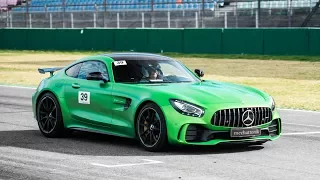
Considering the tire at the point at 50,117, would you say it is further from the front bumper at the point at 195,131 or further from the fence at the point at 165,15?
the fence at the point at 165,15

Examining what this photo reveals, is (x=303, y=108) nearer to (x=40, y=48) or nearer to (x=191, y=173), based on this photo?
(x=191, y=173)

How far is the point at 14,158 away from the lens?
31.6 feet

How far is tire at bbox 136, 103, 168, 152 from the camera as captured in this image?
9750mm

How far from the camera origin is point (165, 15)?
140 ft

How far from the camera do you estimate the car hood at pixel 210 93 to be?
9.85m

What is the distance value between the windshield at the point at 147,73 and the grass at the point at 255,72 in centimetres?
684

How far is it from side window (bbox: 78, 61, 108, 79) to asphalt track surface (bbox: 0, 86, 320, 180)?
0.88 meters

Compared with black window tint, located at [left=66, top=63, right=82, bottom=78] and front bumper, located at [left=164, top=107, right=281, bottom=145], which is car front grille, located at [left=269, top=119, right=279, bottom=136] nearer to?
front bumper, located at [left=164, top=107, right=281, bottom=145]

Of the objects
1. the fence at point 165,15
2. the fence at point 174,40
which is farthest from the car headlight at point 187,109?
the fence at point 165,15

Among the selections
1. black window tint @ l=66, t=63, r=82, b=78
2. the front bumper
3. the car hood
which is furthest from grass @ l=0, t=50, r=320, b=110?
the front bumper

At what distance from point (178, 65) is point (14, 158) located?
280cm

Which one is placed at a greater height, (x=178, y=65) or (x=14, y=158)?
(x=178, y=65)

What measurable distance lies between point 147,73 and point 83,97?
929 millimetres

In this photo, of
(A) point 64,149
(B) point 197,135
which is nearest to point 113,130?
(A) point 64,149
